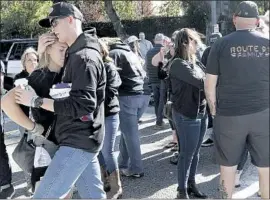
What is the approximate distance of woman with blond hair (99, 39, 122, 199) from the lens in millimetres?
4094

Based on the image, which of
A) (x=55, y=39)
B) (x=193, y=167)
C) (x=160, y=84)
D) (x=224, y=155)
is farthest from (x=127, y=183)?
(x=160, y=84)

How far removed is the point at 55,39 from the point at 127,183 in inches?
93.5

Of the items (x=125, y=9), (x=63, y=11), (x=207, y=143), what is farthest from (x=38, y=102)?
(x=125, y=9)

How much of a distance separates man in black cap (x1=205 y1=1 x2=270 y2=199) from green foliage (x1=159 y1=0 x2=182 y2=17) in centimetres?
1836

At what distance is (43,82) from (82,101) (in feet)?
1.44

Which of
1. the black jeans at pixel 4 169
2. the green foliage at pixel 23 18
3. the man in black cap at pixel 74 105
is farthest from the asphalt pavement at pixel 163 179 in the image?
the green foliage at pixel 23 18

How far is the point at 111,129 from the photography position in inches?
165

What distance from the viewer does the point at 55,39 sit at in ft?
9.41

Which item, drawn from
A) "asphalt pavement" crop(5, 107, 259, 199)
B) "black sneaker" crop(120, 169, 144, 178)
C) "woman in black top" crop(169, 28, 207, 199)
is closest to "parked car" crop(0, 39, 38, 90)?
"asphalt pavement" crop(5, 107, 259, 199)

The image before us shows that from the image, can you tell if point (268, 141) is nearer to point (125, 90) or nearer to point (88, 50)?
point (88, 50)

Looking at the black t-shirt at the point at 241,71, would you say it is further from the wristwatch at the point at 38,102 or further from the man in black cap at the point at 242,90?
the wristwatch at the point at 38,102

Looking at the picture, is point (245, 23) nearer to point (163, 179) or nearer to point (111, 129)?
point (111, 129)

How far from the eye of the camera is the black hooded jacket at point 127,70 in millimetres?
4588

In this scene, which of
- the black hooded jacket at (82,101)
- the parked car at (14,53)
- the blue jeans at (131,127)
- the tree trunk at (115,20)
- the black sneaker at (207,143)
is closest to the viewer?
the black hooded jacket at (82,101)
